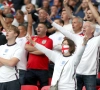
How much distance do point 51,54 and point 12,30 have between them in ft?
3.04

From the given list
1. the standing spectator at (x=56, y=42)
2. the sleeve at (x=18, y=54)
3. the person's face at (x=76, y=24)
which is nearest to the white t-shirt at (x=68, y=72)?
the sleeve at (x=18, y=54)

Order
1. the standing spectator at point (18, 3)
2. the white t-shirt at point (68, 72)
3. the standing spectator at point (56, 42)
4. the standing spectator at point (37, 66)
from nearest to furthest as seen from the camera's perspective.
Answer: the white t-shirt at point (68, 72)
the standing spectator at point (37, 66)
the standing spectator at point (56, 42)
the standing spectator at point (18, 3)

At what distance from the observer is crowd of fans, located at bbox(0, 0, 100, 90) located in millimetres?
6391

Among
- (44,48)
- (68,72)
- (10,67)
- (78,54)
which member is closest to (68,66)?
(68,72)

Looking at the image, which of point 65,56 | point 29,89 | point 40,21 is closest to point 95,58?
point 65,56

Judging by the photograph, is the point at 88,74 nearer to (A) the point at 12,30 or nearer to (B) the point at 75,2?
(A) the point at 12,30

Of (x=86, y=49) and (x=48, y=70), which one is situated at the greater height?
(x=86, y=49)

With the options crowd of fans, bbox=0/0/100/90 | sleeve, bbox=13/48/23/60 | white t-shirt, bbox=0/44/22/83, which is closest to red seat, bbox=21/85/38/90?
crowd of fans, bbox=0/0/100/90

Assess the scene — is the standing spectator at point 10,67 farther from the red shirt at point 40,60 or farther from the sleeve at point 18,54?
the red shirt at point 40,60

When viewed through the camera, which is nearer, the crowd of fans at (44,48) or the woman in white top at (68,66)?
the woman in white top at (68,66)

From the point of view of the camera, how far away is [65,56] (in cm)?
611

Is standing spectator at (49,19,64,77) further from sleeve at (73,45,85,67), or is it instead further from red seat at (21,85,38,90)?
sleeve at (73,45,85,67)

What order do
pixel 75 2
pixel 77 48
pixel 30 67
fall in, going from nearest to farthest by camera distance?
pixel 77 48 → pixel 30 67 → pixel 75 2

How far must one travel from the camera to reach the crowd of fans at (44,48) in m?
6.39
